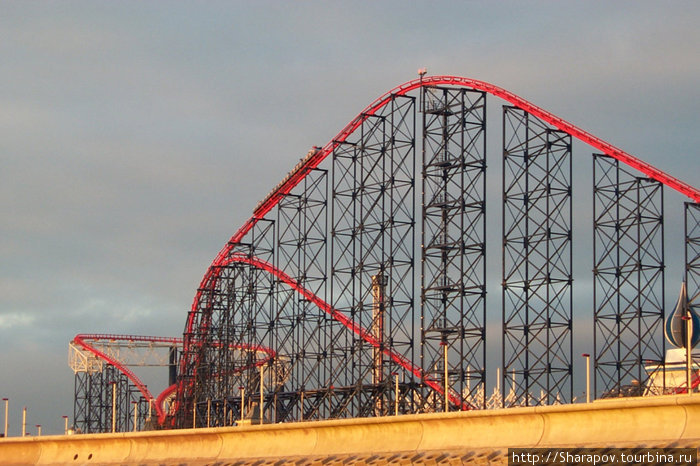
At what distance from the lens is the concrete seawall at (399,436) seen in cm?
2191

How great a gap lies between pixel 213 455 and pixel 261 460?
7.11 ft

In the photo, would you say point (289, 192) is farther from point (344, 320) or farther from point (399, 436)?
point (399, 436)

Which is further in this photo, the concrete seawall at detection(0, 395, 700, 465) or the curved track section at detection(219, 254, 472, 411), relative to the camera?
the curved track section at detection(219, 254, 472, 411)

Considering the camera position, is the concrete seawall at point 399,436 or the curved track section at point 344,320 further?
the curved track section at point 344,320

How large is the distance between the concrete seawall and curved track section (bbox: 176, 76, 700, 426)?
757 centimetres

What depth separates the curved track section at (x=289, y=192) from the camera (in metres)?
35.6

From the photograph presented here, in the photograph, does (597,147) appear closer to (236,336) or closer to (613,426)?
(613,426)

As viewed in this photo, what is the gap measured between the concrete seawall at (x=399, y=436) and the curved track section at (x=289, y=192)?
757cm

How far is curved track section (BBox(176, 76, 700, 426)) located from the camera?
117 ft

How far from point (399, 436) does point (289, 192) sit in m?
20.7

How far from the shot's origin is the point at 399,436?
2745 centimetres

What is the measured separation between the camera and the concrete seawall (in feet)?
71.9

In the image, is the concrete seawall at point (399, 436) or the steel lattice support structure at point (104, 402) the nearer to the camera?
the concrete seawall at point (399, 436)

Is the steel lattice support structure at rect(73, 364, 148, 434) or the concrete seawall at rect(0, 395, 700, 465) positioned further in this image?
the steel lattice support structure at rect(73, 364, 148, 434)
